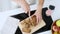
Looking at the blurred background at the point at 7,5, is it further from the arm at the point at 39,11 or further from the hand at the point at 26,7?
the arm at the point at 39,11

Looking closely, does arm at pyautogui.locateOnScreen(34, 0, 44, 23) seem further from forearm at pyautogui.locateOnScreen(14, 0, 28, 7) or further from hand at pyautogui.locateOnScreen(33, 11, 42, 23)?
forearm at pyautogui.locateOnScreen(14, 0, 28, 7)

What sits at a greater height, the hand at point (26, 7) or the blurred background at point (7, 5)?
the blurred background at point (7, 5)

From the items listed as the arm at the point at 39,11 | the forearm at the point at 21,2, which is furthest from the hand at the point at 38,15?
the forearm at the point at 21,2

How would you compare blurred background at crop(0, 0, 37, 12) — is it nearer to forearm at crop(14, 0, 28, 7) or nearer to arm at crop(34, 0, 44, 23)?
forearm at crop(14, 0, 28, 7)

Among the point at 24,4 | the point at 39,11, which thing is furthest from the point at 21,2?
the point at 39,11

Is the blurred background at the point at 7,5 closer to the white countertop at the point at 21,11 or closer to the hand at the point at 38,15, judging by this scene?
the white countertop at the point at 21,11

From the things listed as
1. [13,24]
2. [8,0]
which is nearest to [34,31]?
[13,24]

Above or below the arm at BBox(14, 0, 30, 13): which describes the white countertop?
below

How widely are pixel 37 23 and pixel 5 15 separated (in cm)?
24

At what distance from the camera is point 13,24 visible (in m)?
1.01

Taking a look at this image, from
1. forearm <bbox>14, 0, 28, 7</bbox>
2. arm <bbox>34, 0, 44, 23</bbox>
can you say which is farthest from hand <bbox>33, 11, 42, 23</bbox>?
forearm <bbox>14, 0, 28, 7</bbox>

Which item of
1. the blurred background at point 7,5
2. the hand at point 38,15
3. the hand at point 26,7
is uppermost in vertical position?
the blurred background at point 7,5

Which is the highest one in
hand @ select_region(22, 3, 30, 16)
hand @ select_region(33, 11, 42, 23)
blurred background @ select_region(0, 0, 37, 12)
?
blurred background @ select_region(0, 0, 37, 12)

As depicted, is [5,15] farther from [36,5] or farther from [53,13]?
[53,13]
